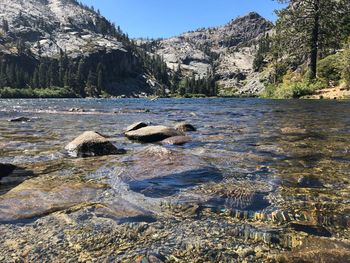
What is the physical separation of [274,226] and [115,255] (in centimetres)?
253

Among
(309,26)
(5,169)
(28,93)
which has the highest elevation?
(309,26)

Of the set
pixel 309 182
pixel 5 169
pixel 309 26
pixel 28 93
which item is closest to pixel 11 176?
pixel 5 169

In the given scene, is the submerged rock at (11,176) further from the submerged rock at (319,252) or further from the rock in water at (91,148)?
the submerged rock at (319,252)

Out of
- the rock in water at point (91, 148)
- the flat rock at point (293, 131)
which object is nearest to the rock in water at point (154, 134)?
the rock in water at point (91, 148)

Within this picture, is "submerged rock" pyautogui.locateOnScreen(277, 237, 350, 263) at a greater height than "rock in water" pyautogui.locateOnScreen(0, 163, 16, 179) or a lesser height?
lesser

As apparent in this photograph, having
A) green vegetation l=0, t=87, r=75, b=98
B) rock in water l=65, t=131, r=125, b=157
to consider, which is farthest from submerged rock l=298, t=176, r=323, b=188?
green vegetation l=0, t=87, r=75, b=98

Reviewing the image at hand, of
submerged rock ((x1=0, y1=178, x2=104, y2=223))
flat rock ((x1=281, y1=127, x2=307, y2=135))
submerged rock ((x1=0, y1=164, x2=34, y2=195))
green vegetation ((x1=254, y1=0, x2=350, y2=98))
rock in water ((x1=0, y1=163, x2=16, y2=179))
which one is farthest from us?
green vegetation ((x1=254, y1=0, x2=350, y2=98))

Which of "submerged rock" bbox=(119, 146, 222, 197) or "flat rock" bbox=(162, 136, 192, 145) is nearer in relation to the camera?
"submerged rock" bbox=(119, 146, 222, 197)

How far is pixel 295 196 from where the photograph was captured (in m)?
6.92

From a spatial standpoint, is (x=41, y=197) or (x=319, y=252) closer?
(x=319, y=252)

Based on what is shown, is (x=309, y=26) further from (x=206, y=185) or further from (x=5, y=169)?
(x=5, y=169)

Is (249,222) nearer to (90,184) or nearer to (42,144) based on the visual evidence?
(90,184)

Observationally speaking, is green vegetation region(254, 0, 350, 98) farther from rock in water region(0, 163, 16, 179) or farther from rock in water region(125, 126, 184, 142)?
rock in water region(0, 163, 16, 179)

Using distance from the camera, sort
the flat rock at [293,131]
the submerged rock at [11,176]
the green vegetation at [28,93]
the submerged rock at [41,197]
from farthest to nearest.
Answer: the green vegetation at [28,93]
the flat rock at [293,131]
the submerged rock at [11,176]
the submerged rock at [41,197]
